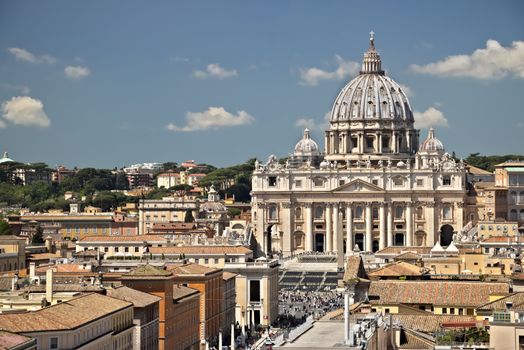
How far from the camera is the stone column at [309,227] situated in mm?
160000

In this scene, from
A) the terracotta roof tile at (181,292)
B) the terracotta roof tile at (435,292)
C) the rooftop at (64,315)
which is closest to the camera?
the rooftop at (64,315)

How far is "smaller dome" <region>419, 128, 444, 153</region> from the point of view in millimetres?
178837

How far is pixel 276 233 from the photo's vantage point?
6348 inches

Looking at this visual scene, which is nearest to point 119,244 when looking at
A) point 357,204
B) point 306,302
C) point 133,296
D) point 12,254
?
point 306,302

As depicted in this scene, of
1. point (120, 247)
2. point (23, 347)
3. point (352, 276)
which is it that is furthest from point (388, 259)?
point (23, 347)

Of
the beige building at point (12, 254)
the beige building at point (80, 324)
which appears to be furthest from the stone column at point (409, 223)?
the beige building at point (80, 324)

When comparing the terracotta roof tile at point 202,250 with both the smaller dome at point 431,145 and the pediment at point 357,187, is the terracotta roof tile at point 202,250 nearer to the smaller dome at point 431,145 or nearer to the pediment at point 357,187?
the pediment at point 357,187

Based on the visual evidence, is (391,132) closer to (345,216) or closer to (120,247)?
(345,216)

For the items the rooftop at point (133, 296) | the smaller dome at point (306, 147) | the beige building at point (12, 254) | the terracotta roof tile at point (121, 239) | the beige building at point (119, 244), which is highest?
the smaller dome at point (306, 147)

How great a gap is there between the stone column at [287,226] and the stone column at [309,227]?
4.10ft

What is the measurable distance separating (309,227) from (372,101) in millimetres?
24779

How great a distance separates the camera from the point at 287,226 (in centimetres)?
16112

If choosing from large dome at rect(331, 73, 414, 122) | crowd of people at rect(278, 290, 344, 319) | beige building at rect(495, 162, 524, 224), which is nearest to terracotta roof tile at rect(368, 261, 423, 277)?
crowd of people at rect(278, 290, 344, 319)

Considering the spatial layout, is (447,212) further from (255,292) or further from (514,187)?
(255,292)
